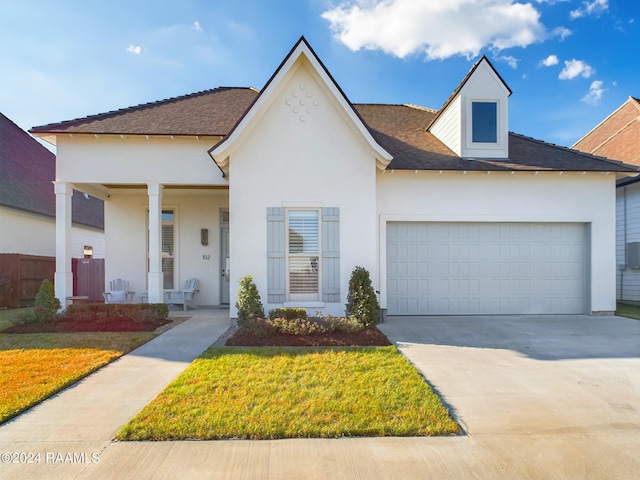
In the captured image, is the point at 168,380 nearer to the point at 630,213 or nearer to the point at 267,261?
the point at 267,261

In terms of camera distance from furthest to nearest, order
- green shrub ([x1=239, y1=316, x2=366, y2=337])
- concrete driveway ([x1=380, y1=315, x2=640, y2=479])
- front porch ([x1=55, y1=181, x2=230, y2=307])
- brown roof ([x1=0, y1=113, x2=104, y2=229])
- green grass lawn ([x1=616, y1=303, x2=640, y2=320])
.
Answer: brown roof ([x1=0, y1=113, x2=104, y2=229])
front porch ([x1=55, y1=181, x2=230, y2=307])
green grass lawn ([x1=616, y1=303, x2=640, y2=320])
green shrub ([x1=239, y1=316, x2=366, y2=337])
concrete driveway ([x1=380, y1=315, x2=640, y2=479])

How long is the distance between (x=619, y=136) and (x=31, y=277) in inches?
946

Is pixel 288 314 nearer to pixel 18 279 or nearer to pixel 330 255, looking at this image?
pixel 330 255

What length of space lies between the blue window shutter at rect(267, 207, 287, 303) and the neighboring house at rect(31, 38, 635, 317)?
0.11 feet

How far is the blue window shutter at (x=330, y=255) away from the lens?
8.15 m

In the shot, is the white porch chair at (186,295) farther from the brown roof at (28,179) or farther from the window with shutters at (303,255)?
the brown roof at (28,179)

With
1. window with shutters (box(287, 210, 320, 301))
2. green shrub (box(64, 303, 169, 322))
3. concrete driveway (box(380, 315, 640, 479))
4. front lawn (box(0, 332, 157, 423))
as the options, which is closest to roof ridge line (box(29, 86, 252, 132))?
green shrub (box(64, 303, 169, 322))

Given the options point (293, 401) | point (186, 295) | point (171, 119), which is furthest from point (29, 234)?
point (293, 401)

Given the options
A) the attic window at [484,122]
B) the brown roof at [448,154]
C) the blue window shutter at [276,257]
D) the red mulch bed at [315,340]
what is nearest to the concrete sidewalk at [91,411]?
the red mulch bed at [315,340]

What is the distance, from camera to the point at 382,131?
1073 centimetres

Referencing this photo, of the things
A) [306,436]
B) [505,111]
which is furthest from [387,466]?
[505,111]

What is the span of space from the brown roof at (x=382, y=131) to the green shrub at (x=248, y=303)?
4.46 meters

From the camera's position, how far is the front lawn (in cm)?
403

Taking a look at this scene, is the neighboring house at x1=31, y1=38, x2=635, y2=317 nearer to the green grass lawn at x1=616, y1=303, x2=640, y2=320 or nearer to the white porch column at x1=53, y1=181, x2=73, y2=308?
the white porch column at x1=53, y1=181, x2=73, y2=308
